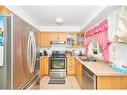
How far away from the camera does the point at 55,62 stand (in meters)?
6.97

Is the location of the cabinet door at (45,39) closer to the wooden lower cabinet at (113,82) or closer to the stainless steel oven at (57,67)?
the stainless steel oven at (57,67)

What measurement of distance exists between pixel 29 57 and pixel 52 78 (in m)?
4.63

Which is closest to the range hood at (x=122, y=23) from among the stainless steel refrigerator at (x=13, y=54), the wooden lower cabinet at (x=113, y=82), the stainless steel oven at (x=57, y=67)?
the wooden lower cabinet at (x=113, y=82)

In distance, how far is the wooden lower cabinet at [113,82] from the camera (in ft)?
9.03

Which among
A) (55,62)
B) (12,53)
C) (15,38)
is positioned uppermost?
(15,38)

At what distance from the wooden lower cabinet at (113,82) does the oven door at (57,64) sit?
4277 millimetres

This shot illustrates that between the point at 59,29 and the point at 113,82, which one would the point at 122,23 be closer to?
the point at 113,82

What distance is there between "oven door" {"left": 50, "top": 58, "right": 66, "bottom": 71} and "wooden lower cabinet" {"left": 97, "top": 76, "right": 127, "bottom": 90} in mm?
4277

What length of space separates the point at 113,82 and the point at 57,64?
172 inches

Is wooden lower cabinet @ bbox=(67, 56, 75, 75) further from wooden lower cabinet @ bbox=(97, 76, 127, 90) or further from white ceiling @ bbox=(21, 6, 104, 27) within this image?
wooden lower cabinet @ bbox=(97, 76, 127, 90)

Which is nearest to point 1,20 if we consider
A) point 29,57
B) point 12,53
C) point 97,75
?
point 12,53
